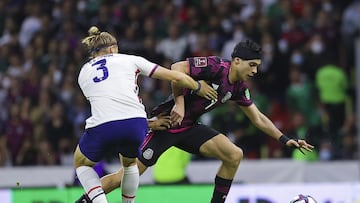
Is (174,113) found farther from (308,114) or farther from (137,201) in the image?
(308,114)

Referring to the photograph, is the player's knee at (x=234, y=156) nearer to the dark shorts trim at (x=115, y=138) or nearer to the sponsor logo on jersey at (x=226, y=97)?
the sponsor logo on jersey at (x=226, y=97)

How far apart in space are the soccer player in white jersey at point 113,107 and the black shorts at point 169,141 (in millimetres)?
878

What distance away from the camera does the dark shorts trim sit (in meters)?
10.2

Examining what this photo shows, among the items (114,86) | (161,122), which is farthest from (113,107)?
(161,122)

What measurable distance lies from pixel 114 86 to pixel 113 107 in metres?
0.20

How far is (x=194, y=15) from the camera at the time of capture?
64.9ft

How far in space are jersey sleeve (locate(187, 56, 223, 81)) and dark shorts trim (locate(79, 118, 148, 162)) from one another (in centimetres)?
90

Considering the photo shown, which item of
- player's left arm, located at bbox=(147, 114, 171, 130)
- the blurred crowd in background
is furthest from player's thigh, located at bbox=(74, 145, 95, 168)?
the blurred crowd in background

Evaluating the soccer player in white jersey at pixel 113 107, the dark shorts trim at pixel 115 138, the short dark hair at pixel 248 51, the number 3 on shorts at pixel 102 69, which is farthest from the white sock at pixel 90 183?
the short dark hair at pixel 248 51

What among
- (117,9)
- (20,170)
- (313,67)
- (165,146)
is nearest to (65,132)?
(20,170)

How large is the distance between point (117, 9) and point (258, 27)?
2835 mm

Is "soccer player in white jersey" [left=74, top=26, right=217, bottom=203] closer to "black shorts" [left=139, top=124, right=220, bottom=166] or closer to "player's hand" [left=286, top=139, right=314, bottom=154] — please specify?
"black shorts" [left=139, top=124, right=220, bottom=166]

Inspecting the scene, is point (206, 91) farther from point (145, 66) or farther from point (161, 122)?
point (161, 122)

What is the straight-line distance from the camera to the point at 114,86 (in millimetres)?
10234
